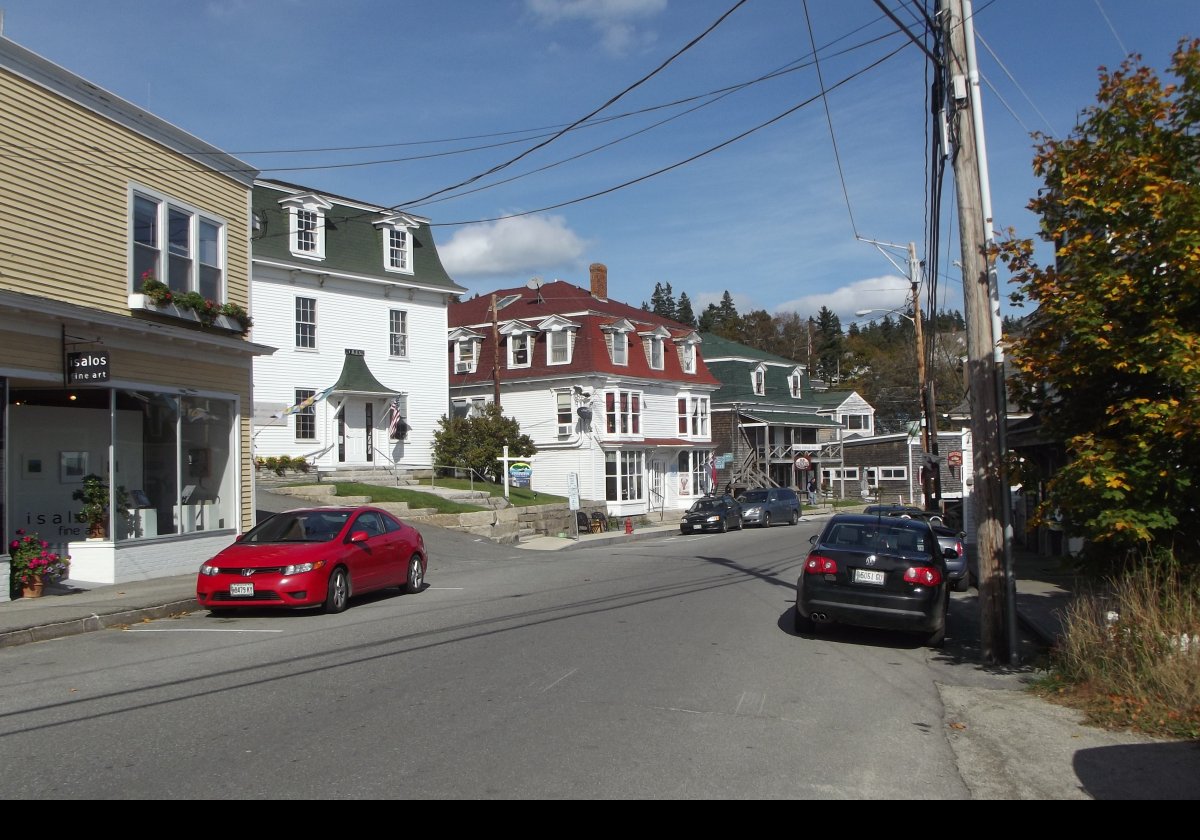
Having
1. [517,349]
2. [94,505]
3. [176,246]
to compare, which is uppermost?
[517,349]

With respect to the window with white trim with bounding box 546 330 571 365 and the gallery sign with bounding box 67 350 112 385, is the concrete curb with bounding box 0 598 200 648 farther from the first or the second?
the window with white trim with bounding box 546 330 571 365

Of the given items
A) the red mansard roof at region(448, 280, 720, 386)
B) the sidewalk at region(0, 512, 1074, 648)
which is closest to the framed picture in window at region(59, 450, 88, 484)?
the sidewalk at region(0, 512, 1074, 648)

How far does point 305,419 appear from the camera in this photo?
3425 centimetres

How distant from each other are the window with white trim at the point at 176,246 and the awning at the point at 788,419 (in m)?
39.8

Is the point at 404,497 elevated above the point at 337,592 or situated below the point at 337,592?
above

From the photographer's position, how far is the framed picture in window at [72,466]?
16172mm

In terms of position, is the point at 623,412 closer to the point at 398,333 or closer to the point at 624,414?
the point at 624,414

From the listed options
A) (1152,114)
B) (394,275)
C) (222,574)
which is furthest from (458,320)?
(1152,114)

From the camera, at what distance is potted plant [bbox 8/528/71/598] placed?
13.7 metres

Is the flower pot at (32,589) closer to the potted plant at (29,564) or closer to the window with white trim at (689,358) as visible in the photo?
the potted plant at (29,564)

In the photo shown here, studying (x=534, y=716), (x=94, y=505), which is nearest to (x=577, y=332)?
(x=94, y=505)

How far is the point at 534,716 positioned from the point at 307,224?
30.8 metres

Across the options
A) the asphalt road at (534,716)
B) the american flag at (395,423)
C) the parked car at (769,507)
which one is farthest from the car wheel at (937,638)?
the parked car at (769,507)

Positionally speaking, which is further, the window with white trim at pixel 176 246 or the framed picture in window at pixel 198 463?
the framed picture in window at pixel 198 463
